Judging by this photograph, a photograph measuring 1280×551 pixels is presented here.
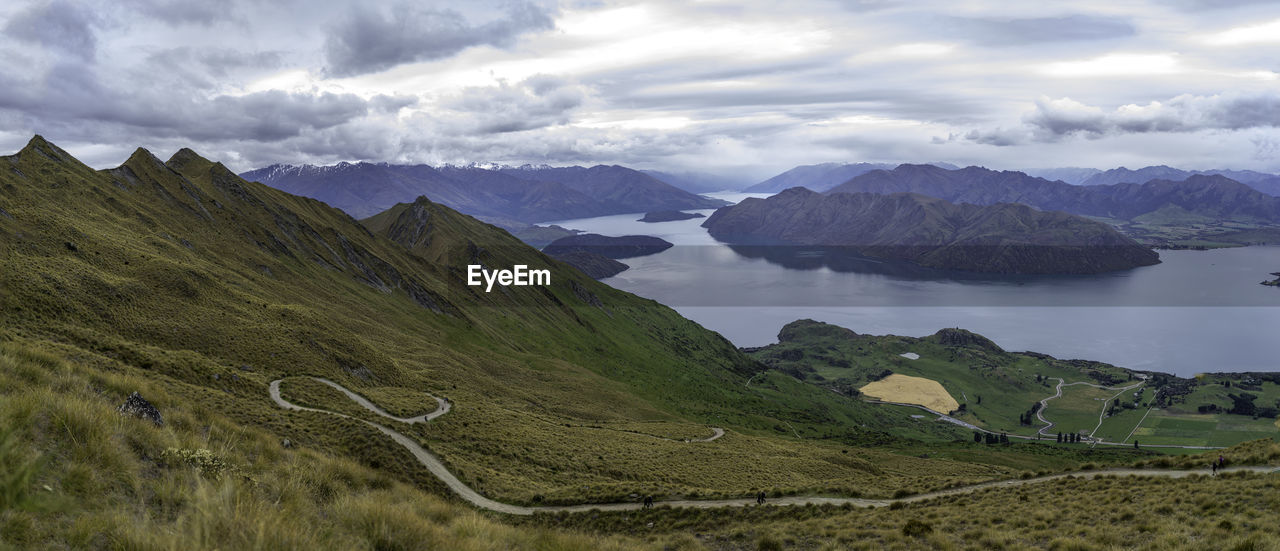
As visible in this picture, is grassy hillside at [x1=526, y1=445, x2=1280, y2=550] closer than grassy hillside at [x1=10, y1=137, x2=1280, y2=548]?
No

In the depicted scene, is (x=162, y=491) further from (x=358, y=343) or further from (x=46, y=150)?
(x=46, y=150)

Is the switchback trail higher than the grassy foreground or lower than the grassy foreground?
lower

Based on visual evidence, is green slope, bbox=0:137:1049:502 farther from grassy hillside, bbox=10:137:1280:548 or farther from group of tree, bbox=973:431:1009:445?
group of tree, bbox=973:431:1009:445

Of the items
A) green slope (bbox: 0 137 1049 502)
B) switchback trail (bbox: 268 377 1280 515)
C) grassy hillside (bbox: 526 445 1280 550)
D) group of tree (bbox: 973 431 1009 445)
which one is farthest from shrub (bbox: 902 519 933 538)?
group of tree (bbox: 973 431 1009 445)

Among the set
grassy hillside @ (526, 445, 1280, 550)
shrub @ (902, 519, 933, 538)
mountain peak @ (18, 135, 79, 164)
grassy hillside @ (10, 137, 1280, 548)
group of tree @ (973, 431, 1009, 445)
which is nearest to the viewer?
grassy hillside @ (10, 137, 1280, 548)

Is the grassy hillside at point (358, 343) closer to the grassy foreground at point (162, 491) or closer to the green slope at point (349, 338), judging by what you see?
the green slope at point (349, 338)

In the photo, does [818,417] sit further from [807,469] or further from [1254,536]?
[1254,536]

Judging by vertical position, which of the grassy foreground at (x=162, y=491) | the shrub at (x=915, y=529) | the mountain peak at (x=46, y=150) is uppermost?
the mountain peak at (x=46, y=150)

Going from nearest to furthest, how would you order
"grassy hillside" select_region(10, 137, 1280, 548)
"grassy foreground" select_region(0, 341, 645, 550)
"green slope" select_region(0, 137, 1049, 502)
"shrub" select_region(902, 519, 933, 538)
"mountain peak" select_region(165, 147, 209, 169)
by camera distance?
"grassy foreground" select_region(0, 341, 645, 550) → "grassy hillside" select_region(10, 137, 1280, 548) → "shrub" select_region(902, 519, 933, 538) → "green slope" select_region(0, 137, 1049, 502) → "mountain peak" select_region(165, 147, 209, 169)

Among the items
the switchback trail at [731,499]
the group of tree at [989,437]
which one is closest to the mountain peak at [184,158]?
the switchback trail at [731,499]

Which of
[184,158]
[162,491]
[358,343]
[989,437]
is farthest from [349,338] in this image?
[989,437]

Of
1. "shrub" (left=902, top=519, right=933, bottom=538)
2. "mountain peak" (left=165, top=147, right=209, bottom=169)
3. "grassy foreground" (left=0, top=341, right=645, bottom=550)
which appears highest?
"mountain peak" (left=165, top=147, right=209, bottom=169)
